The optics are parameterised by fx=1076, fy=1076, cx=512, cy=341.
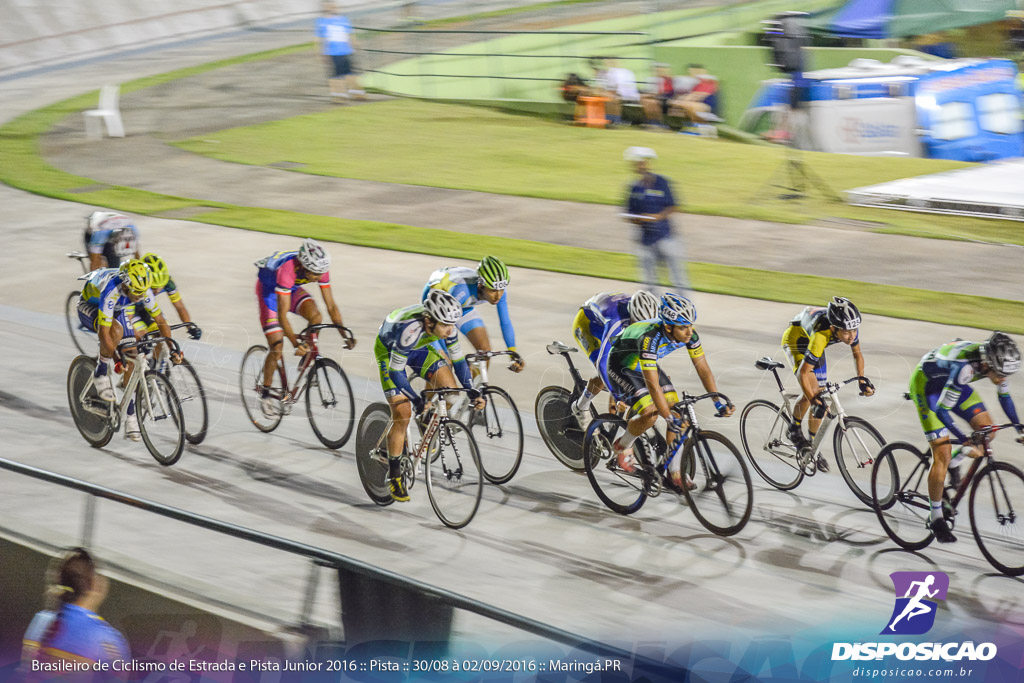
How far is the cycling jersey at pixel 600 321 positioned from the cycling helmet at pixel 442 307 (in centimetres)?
117

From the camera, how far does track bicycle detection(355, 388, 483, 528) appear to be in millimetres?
7199

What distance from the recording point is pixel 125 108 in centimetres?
2539

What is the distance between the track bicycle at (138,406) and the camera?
8344 millimetres

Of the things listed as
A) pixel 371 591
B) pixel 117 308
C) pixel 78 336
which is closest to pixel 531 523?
pixel 371 591

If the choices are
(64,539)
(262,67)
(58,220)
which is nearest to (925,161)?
(58,220)

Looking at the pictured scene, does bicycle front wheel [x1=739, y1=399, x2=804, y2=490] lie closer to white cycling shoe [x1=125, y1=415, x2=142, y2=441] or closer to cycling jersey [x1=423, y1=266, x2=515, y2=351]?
cycling jersey [x1=423, y1=266, x2=515, y2=351]

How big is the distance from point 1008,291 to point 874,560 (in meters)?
6.26

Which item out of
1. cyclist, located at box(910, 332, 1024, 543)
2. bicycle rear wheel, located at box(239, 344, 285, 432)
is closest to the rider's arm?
cyclist, located at box(910, 332, 1024, 543)

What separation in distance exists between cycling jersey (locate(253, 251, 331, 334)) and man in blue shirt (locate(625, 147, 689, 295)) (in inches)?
160

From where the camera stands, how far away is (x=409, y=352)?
286 inches

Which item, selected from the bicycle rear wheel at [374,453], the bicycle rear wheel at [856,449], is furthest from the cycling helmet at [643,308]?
the bicycle rear wheel at [374,453]

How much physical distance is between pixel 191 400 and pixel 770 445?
4.60 metres

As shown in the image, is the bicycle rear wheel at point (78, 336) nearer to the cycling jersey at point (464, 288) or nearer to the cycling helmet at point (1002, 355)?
the cycling jersey at point (464, 288)

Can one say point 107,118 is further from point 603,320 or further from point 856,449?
point 856,449
